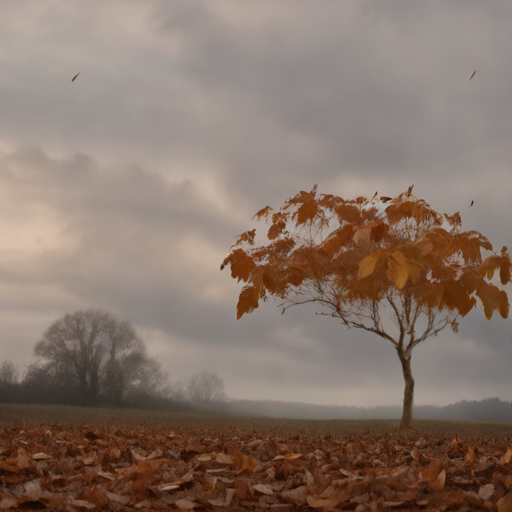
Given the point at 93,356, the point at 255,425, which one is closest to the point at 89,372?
the point at 93,356

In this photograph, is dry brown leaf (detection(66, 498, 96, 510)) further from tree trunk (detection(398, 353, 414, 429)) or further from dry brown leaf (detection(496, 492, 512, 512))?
tree trunk (detection(398, 353, 414, 429))

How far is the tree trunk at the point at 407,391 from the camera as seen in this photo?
10.2 meters

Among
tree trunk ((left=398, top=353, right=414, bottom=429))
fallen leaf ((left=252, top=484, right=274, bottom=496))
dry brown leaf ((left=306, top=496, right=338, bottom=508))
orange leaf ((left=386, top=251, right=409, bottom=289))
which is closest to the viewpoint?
dry brown leaf ((left=306, top=496, right=338, bottom=508))

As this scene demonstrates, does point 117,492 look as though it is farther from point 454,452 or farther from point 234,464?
point 454,452

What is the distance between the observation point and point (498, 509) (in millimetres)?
2541

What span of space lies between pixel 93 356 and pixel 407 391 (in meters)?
20.0

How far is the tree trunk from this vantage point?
1016cm

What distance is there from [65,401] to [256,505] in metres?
24.2

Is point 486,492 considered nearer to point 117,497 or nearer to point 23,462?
point 117,497

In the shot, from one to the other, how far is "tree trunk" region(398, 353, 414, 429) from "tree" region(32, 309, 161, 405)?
61.2 ft

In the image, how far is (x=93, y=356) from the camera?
82.0ft

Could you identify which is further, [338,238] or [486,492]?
[338,238]

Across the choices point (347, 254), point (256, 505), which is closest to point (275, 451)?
point (256, 505)

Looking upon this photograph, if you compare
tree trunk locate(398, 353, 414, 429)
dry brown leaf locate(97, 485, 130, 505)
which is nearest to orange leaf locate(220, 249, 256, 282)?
dry brown leaf locate(97, 485, 130, 505)
